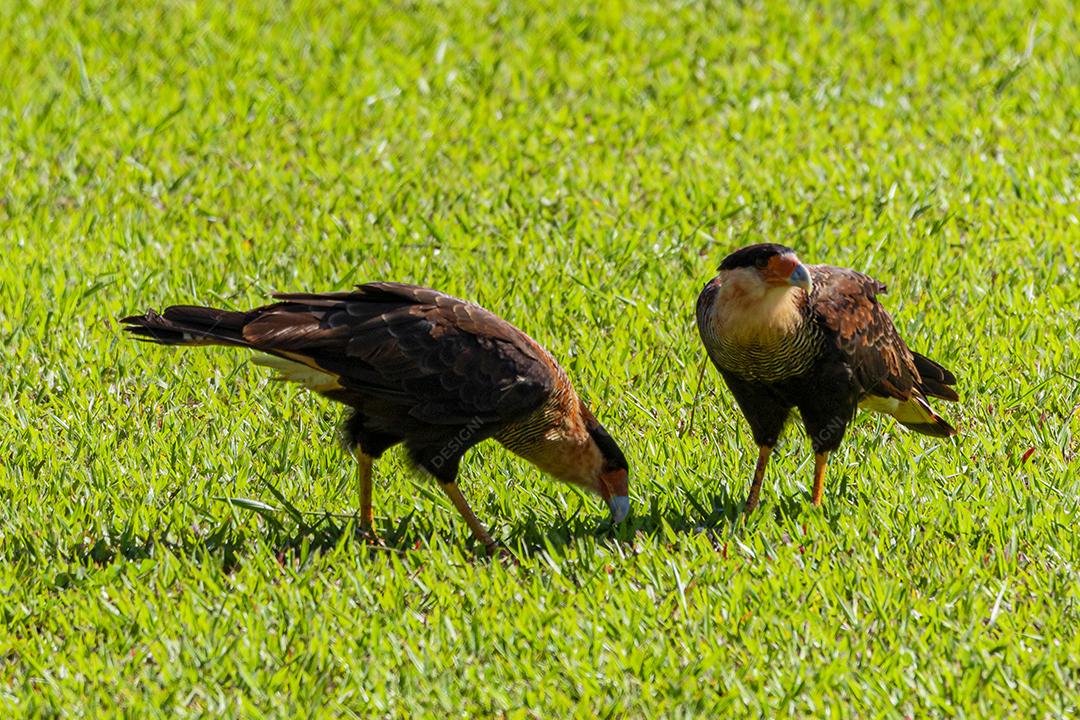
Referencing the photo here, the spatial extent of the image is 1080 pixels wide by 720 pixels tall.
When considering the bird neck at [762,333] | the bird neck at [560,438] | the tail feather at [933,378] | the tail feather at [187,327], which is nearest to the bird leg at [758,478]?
the bird neck at [762,333]

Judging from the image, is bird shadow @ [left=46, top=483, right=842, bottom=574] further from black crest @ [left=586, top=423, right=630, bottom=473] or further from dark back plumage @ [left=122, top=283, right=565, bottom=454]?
dark back plumage @ [left=122, top=283, right=565, bottom=454]

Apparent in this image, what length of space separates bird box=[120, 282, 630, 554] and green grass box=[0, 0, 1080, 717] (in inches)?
11.6

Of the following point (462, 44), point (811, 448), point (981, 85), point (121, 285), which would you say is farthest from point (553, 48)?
point (811, 448)

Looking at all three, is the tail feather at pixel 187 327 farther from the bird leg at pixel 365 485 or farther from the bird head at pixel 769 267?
the bird head at pixel 769 267

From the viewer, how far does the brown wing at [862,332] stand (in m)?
5.26

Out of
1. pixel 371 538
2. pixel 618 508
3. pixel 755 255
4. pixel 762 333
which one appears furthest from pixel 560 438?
pixel 755 255

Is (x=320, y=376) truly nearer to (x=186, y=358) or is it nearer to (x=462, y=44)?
(x=186, y=358)

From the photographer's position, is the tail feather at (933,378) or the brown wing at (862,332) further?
the tail feather at (933,378)

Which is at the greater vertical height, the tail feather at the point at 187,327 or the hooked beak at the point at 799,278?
the hooked beak at the point at 799,278

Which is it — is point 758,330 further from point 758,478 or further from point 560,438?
point 560,438

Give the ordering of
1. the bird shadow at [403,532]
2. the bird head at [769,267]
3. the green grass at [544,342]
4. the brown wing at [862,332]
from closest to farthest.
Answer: the green grass at [544,342], the bird head at [769,267], the bird shadow at [403,532], the brown wing at [862,332]

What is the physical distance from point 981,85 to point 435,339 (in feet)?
18.2

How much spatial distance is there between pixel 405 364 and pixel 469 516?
0.56 metres

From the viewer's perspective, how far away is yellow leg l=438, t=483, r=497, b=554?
5.20 m
